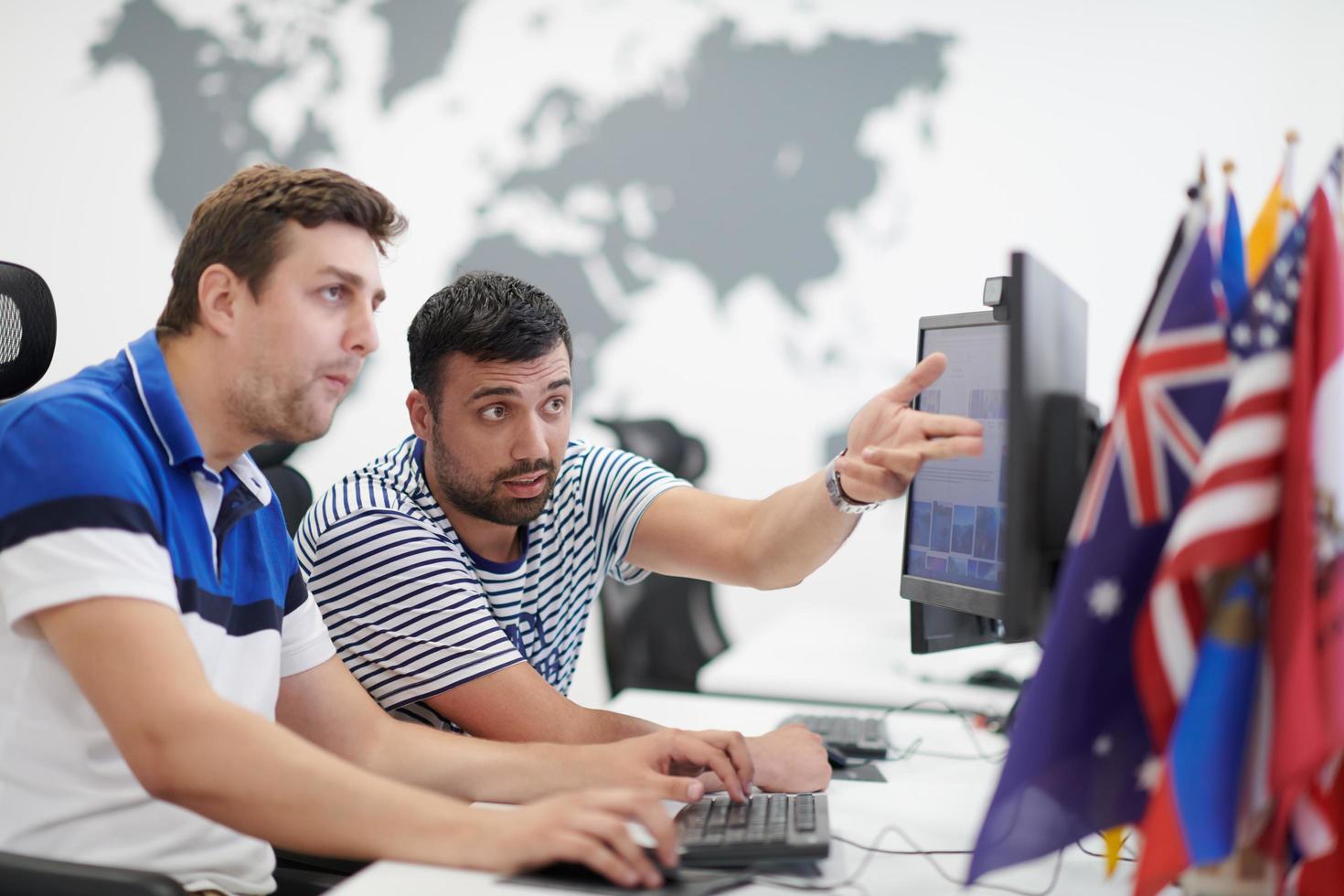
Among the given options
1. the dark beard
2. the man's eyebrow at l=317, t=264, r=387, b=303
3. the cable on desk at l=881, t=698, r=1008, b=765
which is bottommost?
the cable on desk at l=881, t=698, r=1008, b=765

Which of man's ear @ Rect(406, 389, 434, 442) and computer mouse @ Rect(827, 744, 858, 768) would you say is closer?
computer mouse @ Rect(827, 744, 858, 768)

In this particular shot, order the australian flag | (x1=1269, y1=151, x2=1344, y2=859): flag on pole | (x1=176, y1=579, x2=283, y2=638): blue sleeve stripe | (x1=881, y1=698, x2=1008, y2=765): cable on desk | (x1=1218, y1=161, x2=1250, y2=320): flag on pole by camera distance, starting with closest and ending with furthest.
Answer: (x1=1269, y1=151, x2=1344, y2=859): flag on pole
the australian flag
(x1=1218, y1=161, x2=1250, y2=320): flag on pole
(x1=176, y1=579, x2=283, y2=638): blue sleeve stripe
(x1=881, y1=698, x2=1008, y2=765): cable on desk

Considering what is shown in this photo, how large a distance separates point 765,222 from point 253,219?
9.31ft

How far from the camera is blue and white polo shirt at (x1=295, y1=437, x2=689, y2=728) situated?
1.46m

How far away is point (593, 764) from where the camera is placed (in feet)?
4.18

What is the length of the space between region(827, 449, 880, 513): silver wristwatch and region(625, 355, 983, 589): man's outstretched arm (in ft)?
0.04

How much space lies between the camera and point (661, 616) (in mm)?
3199

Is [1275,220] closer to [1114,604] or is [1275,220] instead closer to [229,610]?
[1114,604]

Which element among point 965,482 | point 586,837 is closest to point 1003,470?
point 965,482

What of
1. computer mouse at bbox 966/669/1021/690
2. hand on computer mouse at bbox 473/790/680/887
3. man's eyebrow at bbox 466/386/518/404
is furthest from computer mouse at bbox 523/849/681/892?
computer mouse at bbox 966/669/1021/690

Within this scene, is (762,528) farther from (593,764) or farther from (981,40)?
(981,40)

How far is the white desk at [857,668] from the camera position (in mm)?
2107

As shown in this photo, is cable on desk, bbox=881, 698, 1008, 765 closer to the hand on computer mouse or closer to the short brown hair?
the hand on computer mouse

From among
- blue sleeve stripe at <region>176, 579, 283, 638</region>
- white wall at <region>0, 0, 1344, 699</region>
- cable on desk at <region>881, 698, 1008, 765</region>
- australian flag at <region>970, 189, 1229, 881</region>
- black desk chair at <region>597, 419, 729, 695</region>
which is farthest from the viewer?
white wall at <region>0, 0, 1344, 699</region>
